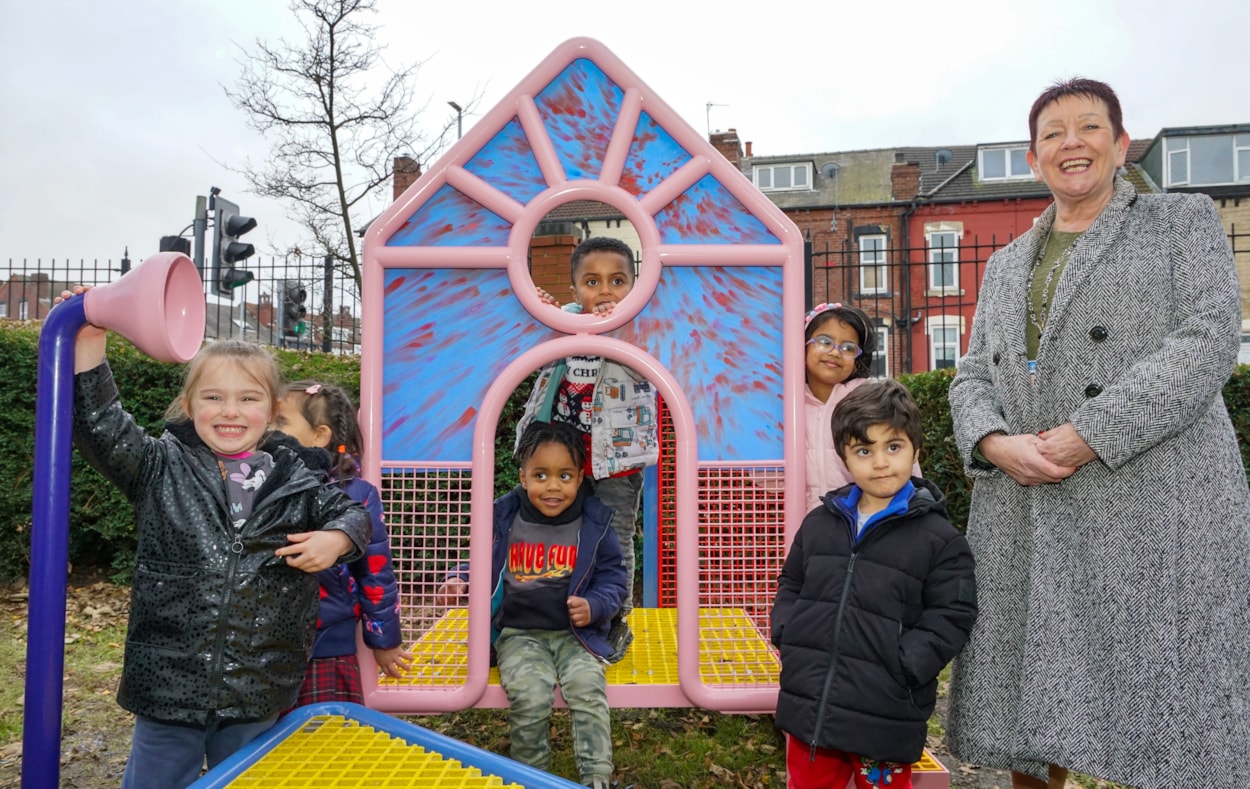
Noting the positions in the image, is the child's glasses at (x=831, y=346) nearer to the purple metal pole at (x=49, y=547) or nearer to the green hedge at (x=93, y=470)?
the purple metal pole at (x=49, y=547)

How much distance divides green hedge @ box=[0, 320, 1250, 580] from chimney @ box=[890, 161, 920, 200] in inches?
794

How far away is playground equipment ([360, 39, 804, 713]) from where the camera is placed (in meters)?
2.86

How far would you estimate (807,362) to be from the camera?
10.9ft

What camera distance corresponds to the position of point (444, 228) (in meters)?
2.93

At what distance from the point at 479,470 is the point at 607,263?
982 mm

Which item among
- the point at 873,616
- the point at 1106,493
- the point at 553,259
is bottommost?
the point at 873,616

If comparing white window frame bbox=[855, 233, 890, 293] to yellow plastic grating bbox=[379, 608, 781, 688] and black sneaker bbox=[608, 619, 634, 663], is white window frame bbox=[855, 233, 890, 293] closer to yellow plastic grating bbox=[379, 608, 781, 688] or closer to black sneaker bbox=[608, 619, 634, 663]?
yellow plastic grating bbox=[379, 608, 781, 688]

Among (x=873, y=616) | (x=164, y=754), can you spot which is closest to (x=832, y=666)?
(x=873, y=616)

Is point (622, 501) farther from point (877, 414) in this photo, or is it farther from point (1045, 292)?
point (1045, 292)

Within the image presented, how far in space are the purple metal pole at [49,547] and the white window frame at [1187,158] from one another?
88.3 feet

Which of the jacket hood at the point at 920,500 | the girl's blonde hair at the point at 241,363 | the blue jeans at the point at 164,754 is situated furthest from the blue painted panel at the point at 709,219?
the blue jeans at the point at 164,754

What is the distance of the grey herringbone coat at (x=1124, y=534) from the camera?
2.08 m

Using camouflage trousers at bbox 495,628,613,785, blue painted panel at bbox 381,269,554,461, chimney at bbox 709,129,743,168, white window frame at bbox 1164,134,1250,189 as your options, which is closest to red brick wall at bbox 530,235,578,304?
blue painted panel at bbox 381,269,554,461

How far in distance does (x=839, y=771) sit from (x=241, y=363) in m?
1.94
